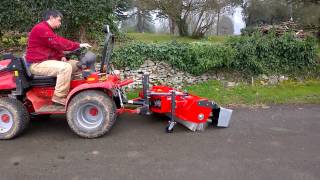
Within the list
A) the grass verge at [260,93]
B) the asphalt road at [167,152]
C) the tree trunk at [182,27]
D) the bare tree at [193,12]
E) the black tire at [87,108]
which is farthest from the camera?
the tree trunk at [182,27]

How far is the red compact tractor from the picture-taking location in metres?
6.62

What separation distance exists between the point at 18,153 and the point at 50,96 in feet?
3.88

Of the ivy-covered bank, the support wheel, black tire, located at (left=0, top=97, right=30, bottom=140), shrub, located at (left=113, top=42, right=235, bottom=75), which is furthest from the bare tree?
black tire, located at (left=0, top=97, right=30, bottom=140)

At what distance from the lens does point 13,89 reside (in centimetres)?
677

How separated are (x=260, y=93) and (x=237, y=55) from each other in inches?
54.0

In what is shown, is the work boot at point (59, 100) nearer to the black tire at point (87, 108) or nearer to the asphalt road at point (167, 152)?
the black tire at point (87, 108)

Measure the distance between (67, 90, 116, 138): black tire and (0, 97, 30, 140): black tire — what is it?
2.46ft

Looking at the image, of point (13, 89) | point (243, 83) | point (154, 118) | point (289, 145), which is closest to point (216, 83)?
point (243, 83)

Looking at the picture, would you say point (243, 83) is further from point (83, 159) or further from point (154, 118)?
point (83, 159)

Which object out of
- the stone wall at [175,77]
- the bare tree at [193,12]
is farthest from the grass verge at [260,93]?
the bare tree at [193,12]

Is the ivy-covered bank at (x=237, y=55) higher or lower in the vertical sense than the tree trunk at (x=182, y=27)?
lower

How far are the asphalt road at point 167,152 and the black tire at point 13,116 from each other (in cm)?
15

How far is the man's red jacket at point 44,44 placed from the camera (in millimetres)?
6641

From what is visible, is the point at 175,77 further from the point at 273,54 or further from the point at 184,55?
the point at 273,54
